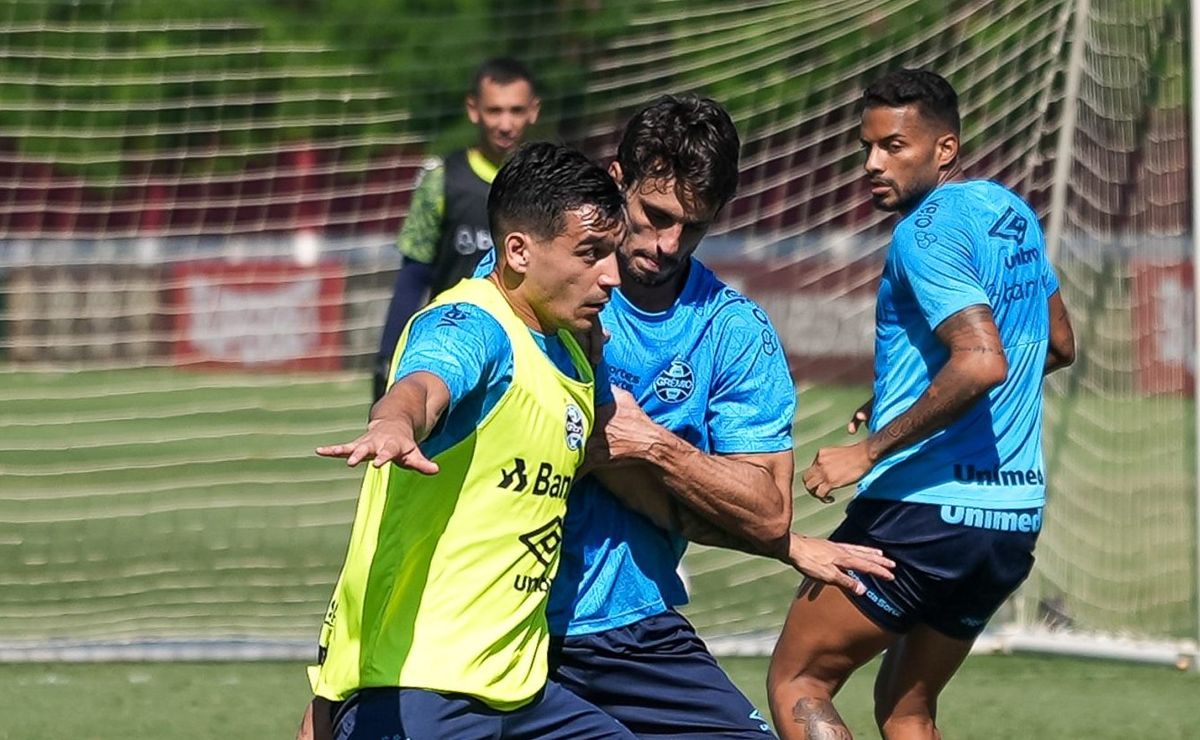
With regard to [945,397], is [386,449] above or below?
above

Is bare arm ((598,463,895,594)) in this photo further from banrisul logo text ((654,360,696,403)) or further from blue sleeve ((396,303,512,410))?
blue sleeve ((396,303,512,410))

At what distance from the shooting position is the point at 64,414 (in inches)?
412

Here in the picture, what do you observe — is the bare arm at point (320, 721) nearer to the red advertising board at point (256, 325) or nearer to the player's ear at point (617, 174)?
the player's ear at point (617, 174)

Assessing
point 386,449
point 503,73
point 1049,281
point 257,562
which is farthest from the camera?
point 257,562

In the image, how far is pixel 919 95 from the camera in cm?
512

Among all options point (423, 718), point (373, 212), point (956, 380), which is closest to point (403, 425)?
point (423, 718)

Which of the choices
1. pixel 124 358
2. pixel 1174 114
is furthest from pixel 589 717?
pixel 124 358

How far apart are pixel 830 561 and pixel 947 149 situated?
1.39 meters

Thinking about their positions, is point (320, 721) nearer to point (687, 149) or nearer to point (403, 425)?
point (403, 425)

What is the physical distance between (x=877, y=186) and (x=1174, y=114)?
3.44m

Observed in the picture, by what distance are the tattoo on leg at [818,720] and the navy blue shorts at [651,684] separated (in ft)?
2.40

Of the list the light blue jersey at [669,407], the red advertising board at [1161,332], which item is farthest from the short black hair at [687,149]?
the red advertising board at [1161,332]

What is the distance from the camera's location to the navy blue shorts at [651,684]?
13.6 feet

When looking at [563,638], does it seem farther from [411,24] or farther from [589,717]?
[411,24]
